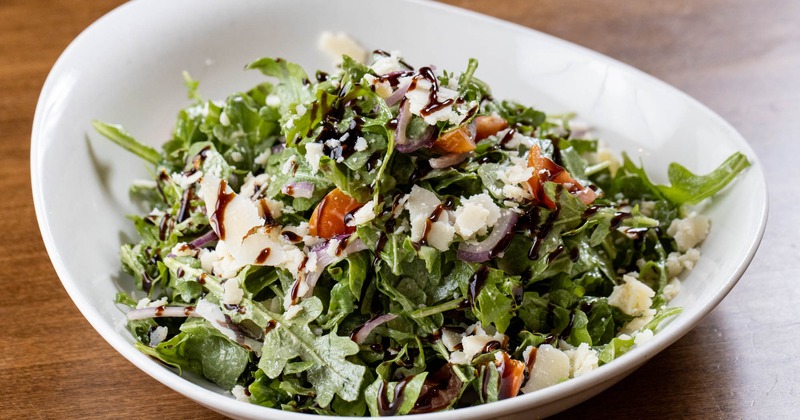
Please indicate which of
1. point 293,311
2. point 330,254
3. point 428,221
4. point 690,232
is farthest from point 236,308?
point 690,232

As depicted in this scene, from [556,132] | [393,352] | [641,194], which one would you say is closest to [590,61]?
[556,132]

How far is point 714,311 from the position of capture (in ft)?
6.89

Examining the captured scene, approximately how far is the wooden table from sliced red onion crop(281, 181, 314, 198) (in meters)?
0.52

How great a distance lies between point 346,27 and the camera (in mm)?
2758

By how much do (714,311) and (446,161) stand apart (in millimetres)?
842

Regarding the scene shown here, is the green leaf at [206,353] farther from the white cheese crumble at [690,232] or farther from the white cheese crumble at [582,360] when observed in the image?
the white cheese crumble at [690,232]

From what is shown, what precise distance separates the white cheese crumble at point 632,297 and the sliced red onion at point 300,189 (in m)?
0.72

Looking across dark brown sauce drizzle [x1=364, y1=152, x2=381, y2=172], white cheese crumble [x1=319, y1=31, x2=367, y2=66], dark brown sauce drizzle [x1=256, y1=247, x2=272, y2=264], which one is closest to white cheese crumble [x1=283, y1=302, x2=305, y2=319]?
dark brown sauce drizzle [x1=256, y1=247, x2=272, y2=264]

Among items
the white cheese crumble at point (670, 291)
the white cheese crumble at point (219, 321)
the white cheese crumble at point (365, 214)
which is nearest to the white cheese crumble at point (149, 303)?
the white cheese crumble at point (219, 321)

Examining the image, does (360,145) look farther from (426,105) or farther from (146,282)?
(146,282)

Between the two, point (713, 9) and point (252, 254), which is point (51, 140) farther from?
point (713, 9)

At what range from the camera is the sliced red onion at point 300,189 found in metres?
1.83

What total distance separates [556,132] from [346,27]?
0.84 m

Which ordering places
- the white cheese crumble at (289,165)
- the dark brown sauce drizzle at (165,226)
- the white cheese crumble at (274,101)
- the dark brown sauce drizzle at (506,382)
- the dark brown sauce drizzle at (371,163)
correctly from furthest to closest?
the white cheese crumble at (274,101), the dark brown sauce drizzle at (165,226), the white cheese crumble at (289,165), the dark brown sauce drizzle at (371,163), the dark brown sauce drizzle at (506,382)
